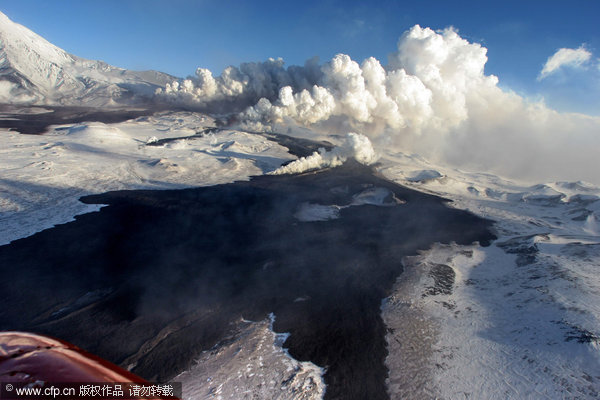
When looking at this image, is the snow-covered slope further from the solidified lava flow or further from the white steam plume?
the solidified lava flow

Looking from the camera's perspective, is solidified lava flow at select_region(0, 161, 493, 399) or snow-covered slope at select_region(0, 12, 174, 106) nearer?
solidified lava flow at select_region(0, 161, 493, 399)

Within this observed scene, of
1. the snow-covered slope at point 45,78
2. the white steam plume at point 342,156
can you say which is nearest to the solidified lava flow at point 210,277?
the white steam plume at point 342,156

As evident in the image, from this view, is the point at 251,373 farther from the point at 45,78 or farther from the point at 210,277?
the point at 45,78

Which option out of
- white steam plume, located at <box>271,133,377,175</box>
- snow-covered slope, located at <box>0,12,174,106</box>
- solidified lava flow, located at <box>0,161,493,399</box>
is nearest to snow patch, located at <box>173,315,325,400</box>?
solidified lava flow, located at <box>0,161,493,399</box>

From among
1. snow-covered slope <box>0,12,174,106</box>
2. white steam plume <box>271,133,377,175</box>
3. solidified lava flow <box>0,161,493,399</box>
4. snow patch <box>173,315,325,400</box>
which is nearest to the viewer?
snow patch <box>173,315,325,400</box>

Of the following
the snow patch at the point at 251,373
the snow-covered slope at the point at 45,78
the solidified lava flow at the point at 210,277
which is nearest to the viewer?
the snow patch at the point at 251,373

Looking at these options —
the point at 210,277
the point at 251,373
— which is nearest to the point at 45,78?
the point at 210,277

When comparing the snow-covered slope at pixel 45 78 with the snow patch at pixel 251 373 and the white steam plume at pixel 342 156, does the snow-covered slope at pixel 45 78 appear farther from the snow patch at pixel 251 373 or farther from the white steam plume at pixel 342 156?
the snow patch at pixel 251 373

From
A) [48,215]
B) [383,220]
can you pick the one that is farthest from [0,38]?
[383,220]
